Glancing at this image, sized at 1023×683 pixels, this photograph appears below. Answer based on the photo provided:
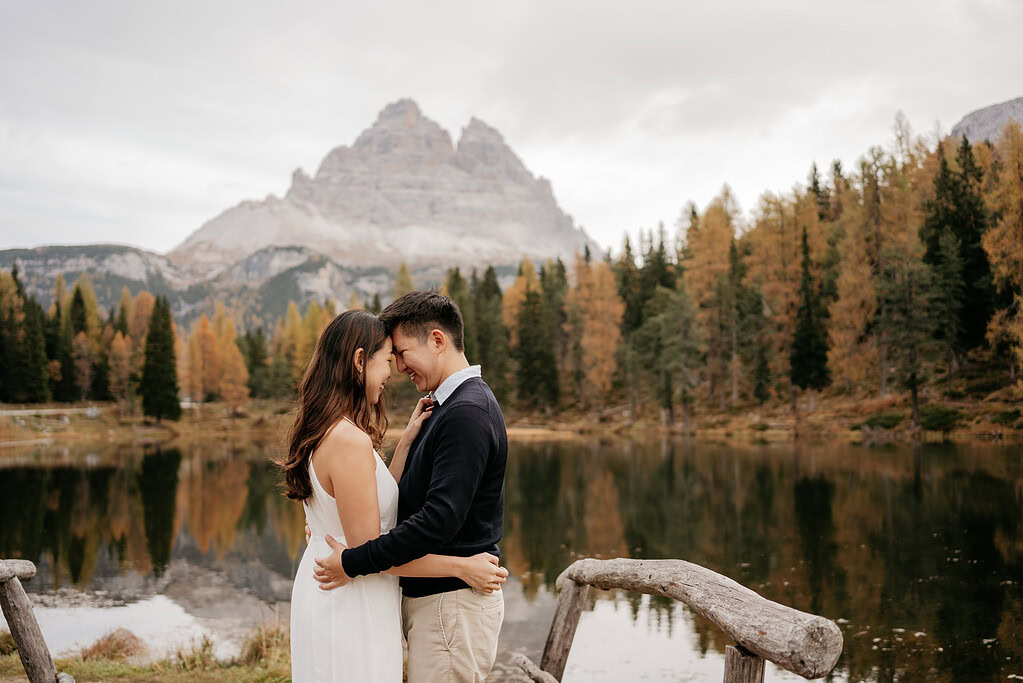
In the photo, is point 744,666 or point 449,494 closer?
point 449,494

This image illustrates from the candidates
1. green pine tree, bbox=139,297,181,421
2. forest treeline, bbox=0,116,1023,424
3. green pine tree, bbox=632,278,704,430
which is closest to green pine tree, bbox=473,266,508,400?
forest treeline, bbox=0,116,1023,424

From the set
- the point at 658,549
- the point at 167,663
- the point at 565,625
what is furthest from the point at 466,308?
the point at 565,625

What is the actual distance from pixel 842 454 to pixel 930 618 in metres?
21.3

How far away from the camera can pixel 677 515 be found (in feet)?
65.8

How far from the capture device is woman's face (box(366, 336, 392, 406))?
3.49 metres

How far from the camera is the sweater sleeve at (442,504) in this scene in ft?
10.4

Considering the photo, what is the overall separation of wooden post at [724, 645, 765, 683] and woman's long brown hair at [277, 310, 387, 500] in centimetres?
229

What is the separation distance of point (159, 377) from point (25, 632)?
60325 millimetres

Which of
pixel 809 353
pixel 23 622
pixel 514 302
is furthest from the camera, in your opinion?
pixel 514 302

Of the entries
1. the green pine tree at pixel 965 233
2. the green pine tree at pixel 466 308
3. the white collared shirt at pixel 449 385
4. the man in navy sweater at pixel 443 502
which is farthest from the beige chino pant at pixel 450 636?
the green pine tree at pixel 466 308

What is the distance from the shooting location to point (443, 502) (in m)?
3.18

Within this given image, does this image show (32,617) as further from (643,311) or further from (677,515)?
(643,311)

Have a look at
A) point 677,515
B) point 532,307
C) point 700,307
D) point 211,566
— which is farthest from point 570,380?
point 211,566

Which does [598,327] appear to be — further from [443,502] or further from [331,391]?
[443,502]
